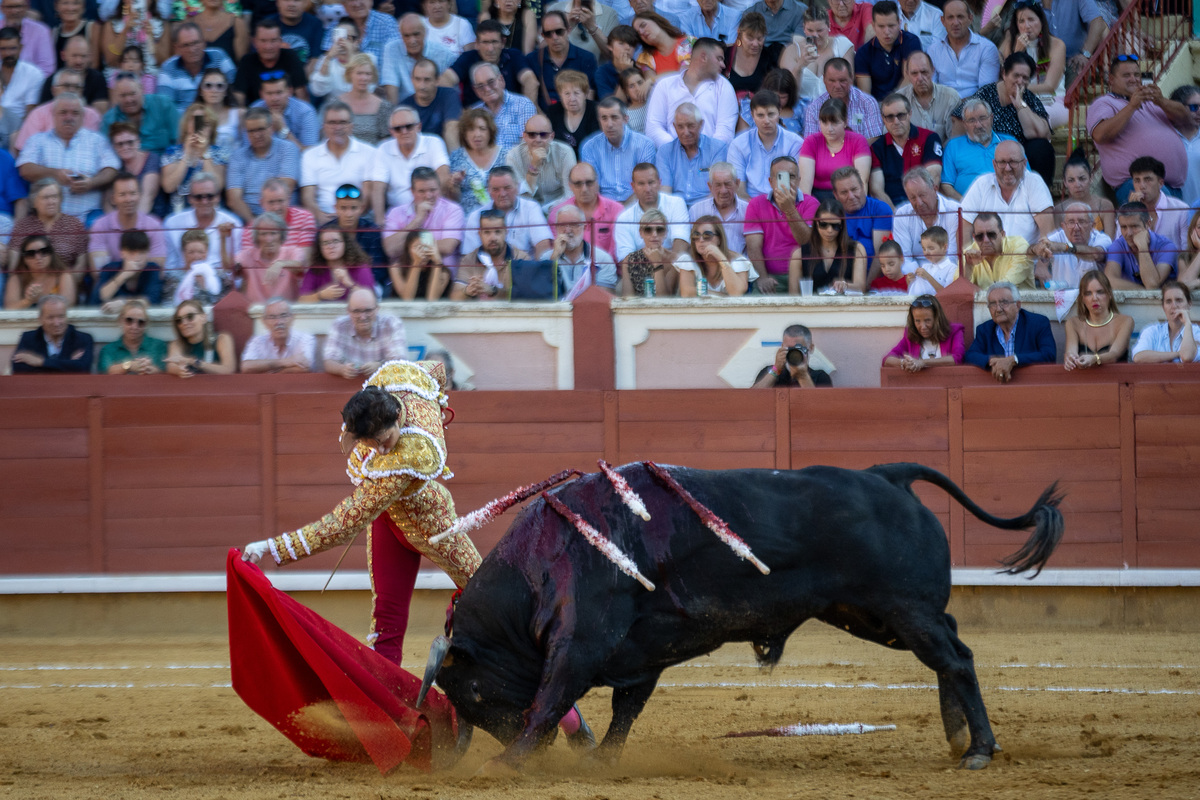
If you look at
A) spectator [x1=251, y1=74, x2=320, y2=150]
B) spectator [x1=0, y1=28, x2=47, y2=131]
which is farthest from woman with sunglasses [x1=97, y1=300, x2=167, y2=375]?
spectator [x1=0, y1=28, x2=47, y2=131]

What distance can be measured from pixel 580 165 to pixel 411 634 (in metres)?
2.66

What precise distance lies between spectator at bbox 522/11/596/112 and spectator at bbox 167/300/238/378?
250cm

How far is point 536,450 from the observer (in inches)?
275

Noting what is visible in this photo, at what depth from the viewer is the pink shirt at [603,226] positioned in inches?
284

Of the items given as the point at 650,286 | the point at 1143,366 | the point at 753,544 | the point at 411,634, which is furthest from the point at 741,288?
the point at 753,544

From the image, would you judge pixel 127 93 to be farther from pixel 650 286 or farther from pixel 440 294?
pixel 650 286

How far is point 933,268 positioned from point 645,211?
1.56m

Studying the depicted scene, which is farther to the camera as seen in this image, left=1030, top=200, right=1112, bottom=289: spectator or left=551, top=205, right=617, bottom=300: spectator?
left=551, top=205, right=617, bottom=300: spectator

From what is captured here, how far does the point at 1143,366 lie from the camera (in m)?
6.71

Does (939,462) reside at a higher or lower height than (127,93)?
lower

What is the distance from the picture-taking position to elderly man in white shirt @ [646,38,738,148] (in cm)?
796

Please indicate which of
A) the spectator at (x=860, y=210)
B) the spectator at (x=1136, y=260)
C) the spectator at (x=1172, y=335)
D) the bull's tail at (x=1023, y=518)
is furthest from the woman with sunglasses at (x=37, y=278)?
the spectator at (x=1172, y=335)

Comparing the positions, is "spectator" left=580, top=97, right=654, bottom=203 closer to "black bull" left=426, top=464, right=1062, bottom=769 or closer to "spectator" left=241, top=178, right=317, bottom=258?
"spectator" left=241, top=178, right=317, bottom=258

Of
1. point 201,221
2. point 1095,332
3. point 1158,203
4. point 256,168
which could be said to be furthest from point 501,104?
point 1158,203
